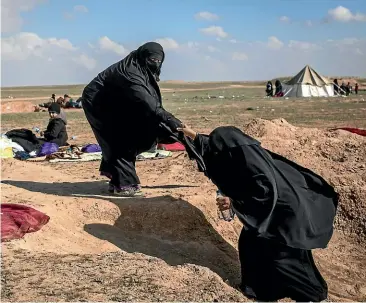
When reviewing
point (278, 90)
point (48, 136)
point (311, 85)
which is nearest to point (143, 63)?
point (48, 136)

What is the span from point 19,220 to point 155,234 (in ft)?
4.73

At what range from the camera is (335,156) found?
781 centimetres

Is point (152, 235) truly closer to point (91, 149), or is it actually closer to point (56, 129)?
point (91, 149)

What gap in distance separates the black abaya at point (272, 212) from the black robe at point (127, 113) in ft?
4.70

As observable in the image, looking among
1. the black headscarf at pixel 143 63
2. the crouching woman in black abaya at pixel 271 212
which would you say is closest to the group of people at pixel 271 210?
the crouching woman in black abaya at pixel 271 212

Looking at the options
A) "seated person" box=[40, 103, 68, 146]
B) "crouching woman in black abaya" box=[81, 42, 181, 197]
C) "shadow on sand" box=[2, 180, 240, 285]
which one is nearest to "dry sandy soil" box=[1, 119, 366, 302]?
"shadow on sand" box=[2, 180, 240, 285]

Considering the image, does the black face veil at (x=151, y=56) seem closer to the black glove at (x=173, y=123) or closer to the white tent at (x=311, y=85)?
the black glove at (x=173, y=123)

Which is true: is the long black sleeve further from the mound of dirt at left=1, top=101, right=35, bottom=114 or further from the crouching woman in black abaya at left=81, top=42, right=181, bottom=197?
the mound of dirt at left=1, top=101, right=35, bottom=114

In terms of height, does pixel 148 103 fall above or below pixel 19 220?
above

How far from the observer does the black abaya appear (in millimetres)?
3670

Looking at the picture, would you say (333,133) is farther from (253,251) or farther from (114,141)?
(253,251)

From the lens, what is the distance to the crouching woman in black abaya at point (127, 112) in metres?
5.43

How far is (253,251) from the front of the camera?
397 cm

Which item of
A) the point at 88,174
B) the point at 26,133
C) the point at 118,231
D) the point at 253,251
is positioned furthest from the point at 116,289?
the point at 26,133
